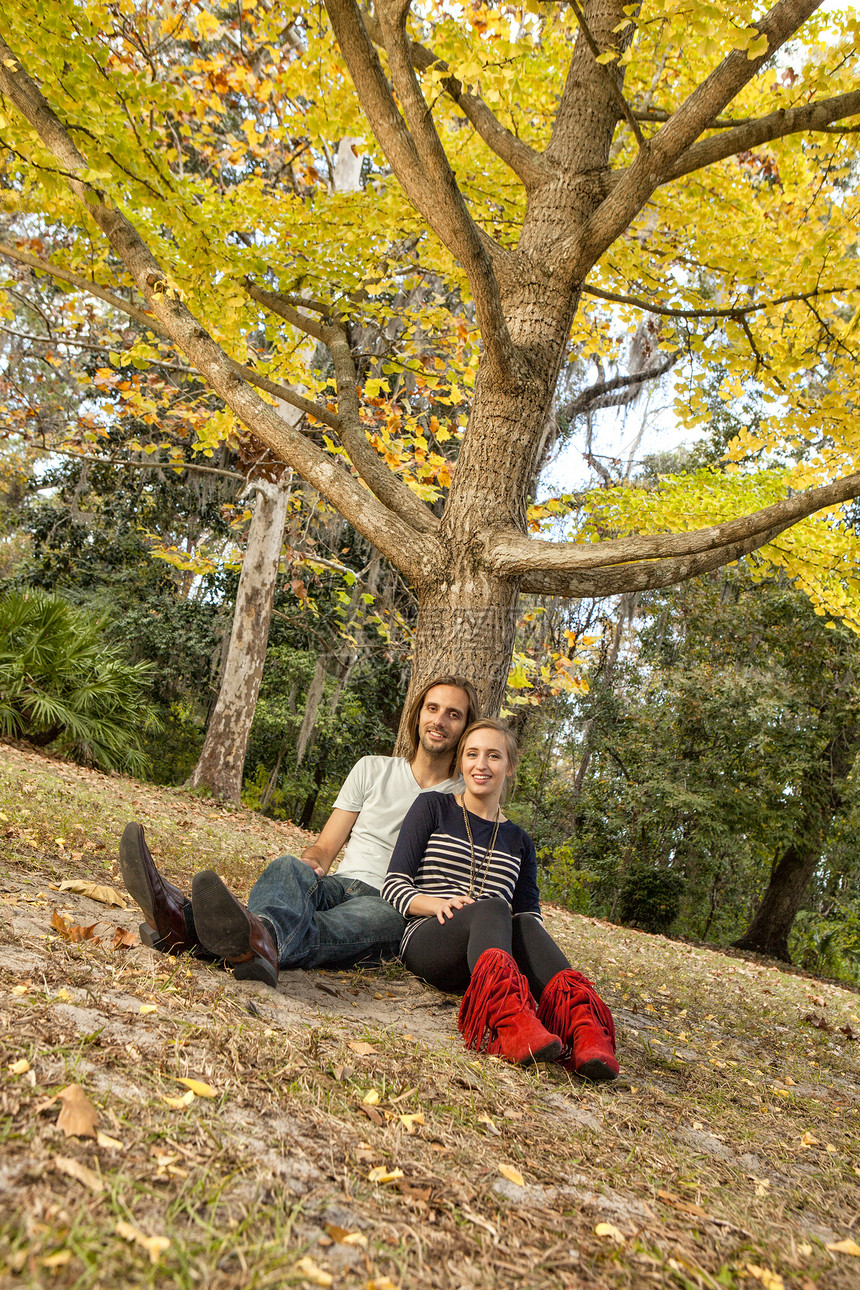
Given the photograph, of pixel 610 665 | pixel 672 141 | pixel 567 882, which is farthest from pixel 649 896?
pixel 672 141

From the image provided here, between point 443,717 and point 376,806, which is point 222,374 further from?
point 376,806

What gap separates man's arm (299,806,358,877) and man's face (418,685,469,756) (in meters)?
0.44

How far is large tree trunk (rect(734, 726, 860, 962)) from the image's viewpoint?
12.1m

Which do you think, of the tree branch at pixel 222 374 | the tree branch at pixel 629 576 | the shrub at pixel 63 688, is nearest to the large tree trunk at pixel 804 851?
the tree branch at pixel 629 576

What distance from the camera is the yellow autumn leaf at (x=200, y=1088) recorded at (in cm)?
171

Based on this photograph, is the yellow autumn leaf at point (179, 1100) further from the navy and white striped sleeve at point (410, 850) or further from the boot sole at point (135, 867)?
the navy and white striped sleeve at point (410, 850)

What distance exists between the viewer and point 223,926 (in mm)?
2410

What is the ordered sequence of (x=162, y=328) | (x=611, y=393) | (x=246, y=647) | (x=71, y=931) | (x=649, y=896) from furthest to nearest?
(x=611, y=393), (x=649, y=896), (x=246, y=647), (x=162, y=328), (x=71, y=931)

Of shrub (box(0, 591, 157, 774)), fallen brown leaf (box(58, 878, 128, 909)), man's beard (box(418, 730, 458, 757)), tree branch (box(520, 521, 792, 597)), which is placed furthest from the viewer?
shrub (box(0, 591, 157, 774))

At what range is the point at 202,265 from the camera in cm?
530

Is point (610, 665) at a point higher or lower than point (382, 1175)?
higher

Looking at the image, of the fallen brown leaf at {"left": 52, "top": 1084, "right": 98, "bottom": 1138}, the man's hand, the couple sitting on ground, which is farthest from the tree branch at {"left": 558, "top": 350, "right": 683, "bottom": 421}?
the fallen brown leaf at {"left": 52, "top": 1084, "right": 98, "bottom": 1138}

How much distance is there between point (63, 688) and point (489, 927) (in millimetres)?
8699

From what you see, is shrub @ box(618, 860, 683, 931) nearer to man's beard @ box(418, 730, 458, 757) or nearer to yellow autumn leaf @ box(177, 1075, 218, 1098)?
man's beard @ box(418, 730, 458, 757)
